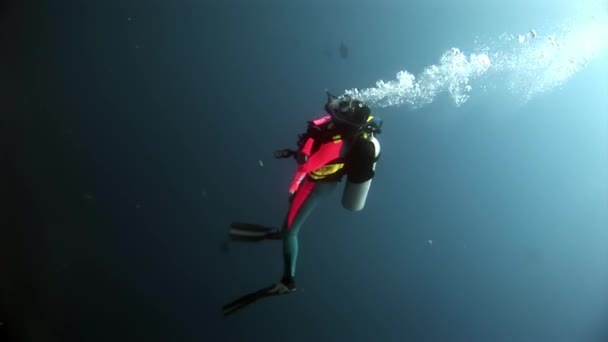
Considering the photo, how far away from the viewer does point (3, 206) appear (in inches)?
243

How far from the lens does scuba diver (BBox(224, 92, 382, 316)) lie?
2.92 metres

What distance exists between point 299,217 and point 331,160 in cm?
69

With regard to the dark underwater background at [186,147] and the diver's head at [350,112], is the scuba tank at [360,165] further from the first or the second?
the dark underwater background at [186,147]

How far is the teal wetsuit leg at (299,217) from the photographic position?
10.8ft

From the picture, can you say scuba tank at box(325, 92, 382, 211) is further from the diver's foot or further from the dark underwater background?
the dark underwater background

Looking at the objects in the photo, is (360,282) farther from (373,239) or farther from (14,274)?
(14,274)

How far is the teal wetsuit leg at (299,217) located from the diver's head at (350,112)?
0.64 m

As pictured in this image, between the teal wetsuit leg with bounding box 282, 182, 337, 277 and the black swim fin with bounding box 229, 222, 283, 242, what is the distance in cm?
13

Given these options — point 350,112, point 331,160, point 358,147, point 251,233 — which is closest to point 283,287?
point 251,233

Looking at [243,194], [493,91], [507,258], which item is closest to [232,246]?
[243,194]

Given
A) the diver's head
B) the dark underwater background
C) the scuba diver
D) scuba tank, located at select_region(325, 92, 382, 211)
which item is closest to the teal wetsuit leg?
the scuba diver

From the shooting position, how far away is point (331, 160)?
3020 mm

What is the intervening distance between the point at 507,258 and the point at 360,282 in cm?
428

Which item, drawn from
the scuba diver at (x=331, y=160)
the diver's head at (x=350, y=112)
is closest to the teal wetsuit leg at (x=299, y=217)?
the scuba diver at (x=331, y=160)
